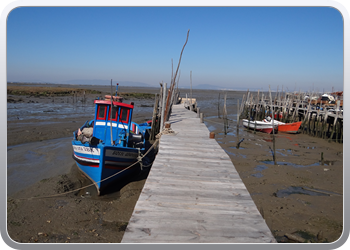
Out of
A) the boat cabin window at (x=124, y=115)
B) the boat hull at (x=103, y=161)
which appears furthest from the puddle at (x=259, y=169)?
the boat cabin window at (x=124, y=115)

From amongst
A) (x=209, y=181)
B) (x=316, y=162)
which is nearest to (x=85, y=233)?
(x=209, y=181)

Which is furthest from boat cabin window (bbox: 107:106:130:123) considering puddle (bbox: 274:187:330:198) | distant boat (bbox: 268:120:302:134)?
distant boat (bbox: 268:120:302:134)

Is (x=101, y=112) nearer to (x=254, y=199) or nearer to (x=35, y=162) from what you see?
(x=35, y=162)

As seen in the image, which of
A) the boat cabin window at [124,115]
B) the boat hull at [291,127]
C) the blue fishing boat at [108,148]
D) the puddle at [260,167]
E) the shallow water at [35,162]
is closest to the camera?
the blue fishing boat at [108,148]

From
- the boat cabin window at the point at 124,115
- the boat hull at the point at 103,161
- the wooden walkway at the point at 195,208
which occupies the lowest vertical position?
the boat hull at the point at 103,161

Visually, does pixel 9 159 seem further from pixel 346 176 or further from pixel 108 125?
pixel 346 176

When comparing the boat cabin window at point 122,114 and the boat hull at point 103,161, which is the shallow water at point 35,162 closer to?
the boat hull at point 103,161

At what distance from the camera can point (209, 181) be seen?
4.62 metres

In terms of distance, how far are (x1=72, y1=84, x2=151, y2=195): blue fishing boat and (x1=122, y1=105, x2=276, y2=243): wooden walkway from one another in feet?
8.42

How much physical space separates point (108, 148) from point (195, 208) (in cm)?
517

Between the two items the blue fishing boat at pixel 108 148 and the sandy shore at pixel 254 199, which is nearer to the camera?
the sandy shore at pixel 254 199

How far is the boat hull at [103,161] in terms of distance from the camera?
8031 mm

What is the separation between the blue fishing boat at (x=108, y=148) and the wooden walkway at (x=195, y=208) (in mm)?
2566

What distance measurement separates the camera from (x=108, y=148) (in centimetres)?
805
